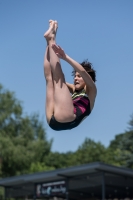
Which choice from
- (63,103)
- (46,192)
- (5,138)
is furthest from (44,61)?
(5,138)

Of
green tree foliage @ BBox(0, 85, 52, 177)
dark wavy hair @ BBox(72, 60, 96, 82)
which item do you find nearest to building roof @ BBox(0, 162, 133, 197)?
green tree foliage @ BBox(0, 85, 52, 177)

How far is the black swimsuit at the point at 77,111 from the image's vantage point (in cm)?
520

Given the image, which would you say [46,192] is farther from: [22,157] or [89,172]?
[22,157]

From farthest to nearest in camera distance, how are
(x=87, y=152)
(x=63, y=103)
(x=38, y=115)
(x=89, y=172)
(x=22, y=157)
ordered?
(x=87, y=152)
(x=38, y=115)
(x=22, y=157)
(x=89, y=172)
(x=63, y=103)

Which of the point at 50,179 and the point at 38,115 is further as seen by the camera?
the point at 38,115

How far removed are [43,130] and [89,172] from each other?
28538 mm

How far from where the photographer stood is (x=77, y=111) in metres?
5.36

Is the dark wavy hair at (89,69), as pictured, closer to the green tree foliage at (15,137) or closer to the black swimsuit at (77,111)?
the black swimsuit at (77,111)

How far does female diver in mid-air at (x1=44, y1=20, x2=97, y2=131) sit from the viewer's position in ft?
16.4

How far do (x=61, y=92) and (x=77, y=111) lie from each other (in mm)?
392

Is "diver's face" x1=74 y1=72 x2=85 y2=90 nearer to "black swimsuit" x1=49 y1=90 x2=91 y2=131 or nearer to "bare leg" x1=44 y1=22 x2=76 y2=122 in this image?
"black swimsuit" x1=49 y1=90 x2=91 y2=131

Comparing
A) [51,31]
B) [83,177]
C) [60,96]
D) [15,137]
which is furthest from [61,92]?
[15,137]

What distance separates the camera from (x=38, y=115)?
5025cm

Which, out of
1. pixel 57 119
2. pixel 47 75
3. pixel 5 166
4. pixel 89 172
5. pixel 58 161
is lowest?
pixel 57 119
